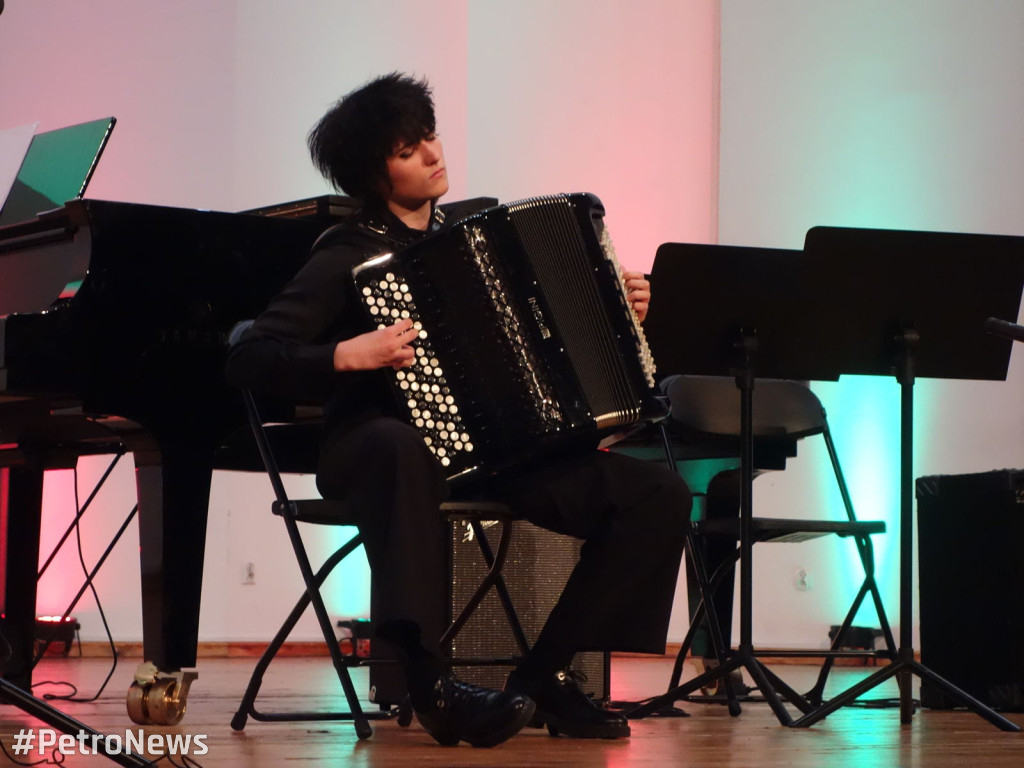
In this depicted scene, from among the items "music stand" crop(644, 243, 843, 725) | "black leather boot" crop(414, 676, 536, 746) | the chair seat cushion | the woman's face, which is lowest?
"black leather boot" crop(414, 676, 536, 746)

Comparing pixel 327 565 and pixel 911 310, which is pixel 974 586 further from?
pixel 327 565

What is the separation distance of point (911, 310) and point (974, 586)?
0.81 m

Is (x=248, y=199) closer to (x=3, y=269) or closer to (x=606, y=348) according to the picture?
(x=3, y=269)

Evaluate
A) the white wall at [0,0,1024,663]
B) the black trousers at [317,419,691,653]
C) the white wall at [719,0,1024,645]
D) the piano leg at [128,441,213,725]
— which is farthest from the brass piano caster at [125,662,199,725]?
the white wall at [719,0,1024,645]

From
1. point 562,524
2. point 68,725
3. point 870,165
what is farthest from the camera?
point 870,165

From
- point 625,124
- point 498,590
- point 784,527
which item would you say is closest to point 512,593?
point 498,590

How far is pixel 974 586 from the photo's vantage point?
3.12m

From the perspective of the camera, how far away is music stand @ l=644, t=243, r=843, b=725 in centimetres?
256

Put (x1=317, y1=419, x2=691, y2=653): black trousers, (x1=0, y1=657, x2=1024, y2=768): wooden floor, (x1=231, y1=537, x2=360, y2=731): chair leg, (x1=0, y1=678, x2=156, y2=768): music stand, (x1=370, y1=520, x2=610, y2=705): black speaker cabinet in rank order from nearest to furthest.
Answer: (x1=0, y1=678, x2=156, y2=768): music stand
(x1=0, y1=657, x2=1024, y2=768): wooden floor
(x1=317, y1=419, x2=691, y2=653): black trousers
(x1=231, y1=537, x2=360, y2=731): chair leg
(x1=370, y1=520, x2=610, y2=705): black speaker cabinet

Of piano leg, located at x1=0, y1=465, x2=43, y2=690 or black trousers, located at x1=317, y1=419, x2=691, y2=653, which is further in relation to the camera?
piano leg, located at x1=0, y1=465, x2=43, y2=690

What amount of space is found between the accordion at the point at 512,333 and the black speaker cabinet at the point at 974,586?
1.17m

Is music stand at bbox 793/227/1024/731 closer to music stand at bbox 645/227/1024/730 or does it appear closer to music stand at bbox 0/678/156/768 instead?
music stand at bbox 645/227/1024/730

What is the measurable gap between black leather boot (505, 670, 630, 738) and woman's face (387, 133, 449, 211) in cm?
89

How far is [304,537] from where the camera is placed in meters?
5.42
